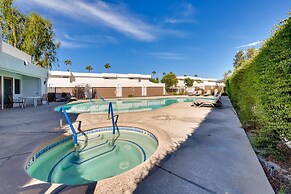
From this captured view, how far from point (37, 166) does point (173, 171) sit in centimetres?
307

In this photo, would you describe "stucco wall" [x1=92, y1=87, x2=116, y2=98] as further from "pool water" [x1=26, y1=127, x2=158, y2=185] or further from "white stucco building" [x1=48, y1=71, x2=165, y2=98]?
"pool water" [x1=26, y1=127, x2=158, y2=185]

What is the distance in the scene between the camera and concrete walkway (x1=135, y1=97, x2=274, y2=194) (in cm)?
210

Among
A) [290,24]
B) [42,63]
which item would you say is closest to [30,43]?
[42,63]

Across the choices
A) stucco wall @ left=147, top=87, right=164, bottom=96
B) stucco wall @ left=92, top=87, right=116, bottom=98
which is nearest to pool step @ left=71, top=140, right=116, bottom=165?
stucco wall @ left=92, top=87, right=116, bottom=98

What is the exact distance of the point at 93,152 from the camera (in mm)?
4750

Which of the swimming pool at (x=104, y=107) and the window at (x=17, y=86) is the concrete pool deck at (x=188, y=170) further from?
the window at (x=17, y=86)

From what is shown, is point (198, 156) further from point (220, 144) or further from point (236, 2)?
point (236, 2)

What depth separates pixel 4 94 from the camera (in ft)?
34.3

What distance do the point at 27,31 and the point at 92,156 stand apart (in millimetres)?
18846

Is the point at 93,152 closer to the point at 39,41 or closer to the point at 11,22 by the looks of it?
the point at 39,41

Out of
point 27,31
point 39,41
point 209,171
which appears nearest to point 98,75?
point 39,41

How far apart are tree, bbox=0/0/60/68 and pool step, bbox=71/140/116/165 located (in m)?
18.0

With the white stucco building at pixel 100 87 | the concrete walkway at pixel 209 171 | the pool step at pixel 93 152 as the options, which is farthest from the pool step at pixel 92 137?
the white stucco building at pixel 100 87

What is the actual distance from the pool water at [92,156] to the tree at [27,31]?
17.5 m
